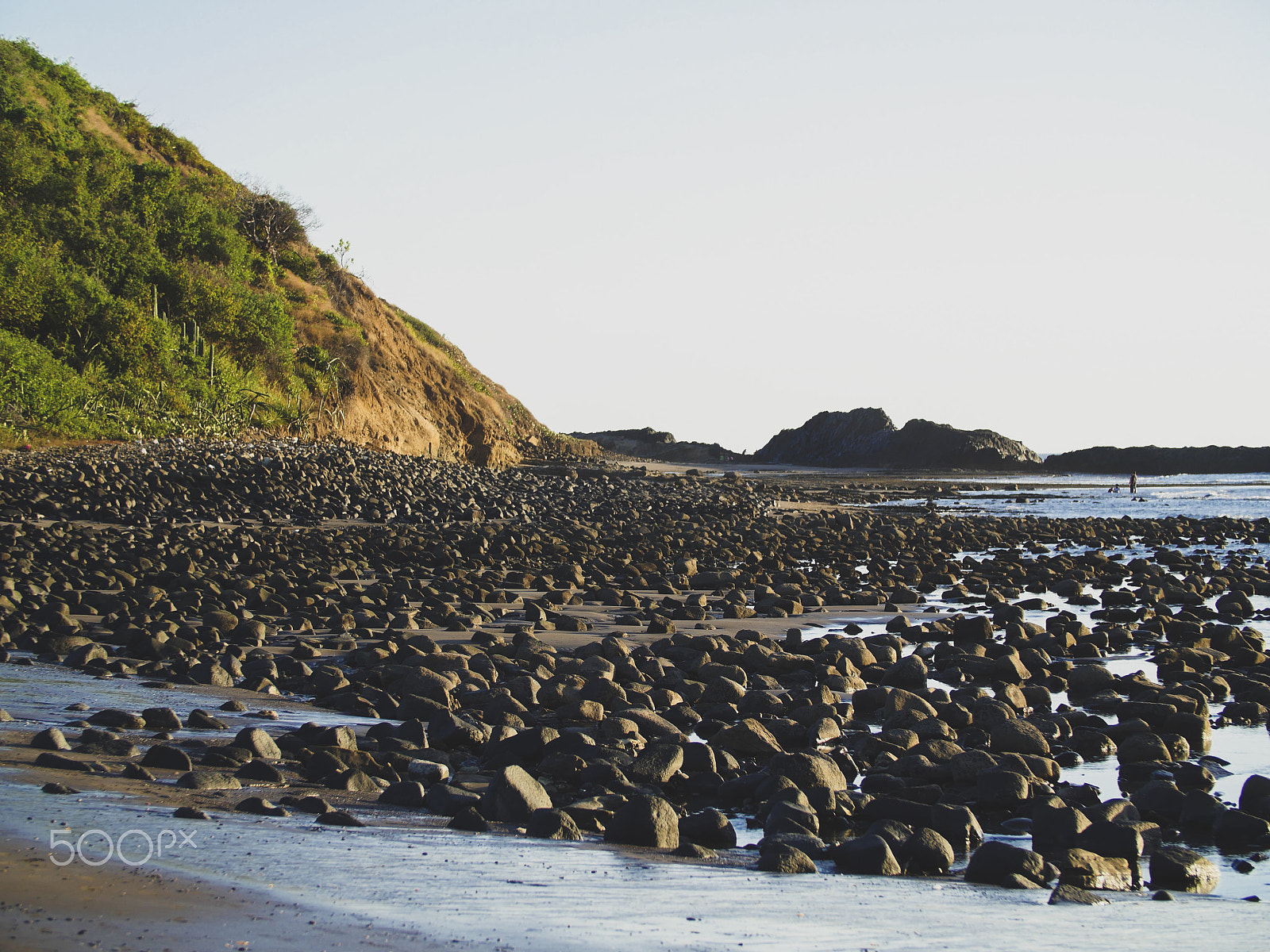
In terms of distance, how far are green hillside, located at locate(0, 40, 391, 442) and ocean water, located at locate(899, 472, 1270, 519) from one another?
20734mm

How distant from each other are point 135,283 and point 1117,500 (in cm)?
3547

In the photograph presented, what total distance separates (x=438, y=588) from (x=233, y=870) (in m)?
7.57

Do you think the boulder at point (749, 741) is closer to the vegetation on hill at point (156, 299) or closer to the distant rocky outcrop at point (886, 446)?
the vegetation on hill at point (156, 299)

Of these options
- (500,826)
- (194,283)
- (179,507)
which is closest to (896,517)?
(179,507)

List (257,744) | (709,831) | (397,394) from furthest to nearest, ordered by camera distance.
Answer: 1. (397,394)
2. (257,744)
3. (709,831)

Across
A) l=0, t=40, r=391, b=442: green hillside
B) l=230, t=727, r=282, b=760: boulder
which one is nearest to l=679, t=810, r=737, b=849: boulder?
l=230, t=727, r=282, b=760: boulder

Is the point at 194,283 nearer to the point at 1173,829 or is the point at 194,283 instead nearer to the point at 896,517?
the point at 896,517

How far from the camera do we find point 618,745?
16.1 ft

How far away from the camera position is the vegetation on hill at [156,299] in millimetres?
22453

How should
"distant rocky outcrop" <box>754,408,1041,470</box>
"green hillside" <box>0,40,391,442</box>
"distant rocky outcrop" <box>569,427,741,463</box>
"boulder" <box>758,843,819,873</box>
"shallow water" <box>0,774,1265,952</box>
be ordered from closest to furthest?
"shallow water" <box>0,774,1265,952</box> → "boulder" <box>758,843,819,873</box> → "green hillside" <box>0,40,391,442</box> → "distant rocky outcrop" <box>754,408,1041,470</box> → "distant rocky outcrop" <box>569,427,741,463</box>

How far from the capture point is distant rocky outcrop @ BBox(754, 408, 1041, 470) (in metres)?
74.2

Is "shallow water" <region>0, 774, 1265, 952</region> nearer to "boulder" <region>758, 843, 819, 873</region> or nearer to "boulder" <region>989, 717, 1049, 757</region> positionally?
"boulder" <region>758, 843, 819, 873</region>

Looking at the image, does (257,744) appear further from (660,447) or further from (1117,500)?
(660,447)

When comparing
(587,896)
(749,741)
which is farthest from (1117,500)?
(587,896)
